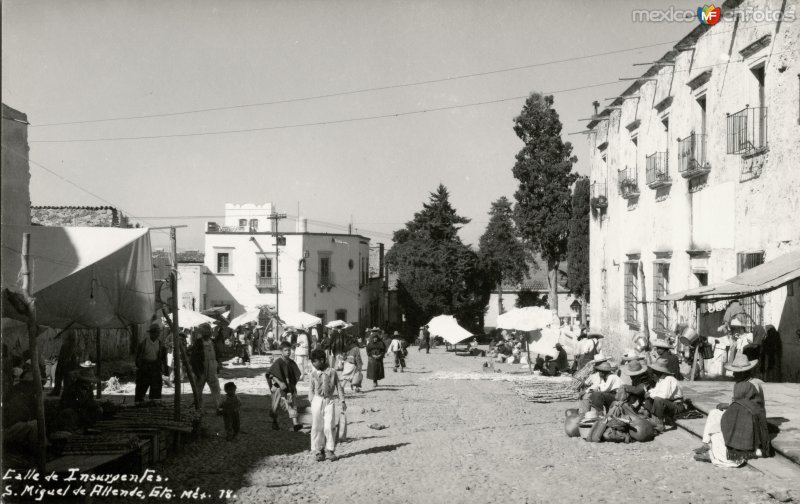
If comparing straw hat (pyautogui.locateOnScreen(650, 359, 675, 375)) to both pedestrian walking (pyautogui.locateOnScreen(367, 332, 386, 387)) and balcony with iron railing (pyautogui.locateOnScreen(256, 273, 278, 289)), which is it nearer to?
pedestrian walking (pyautogui.locateOnScreen(367, 332, 386, 387))

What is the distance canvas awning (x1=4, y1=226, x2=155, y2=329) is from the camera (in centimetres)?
907

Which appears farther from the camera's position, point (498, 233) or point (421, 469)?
point (498, 233)

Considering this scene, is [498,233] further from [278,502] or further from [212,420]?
[278,502]

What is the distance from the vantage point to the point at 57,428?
9344 millimetres

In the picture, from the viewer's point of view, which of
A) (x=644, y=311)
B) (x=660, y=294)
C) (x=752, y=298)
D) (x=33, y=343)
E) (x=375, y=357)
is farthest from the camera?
(x=644, y=311)

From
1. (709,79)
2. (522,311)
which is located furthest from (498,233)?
(709,79)

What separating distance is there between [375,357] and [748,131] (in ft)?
32.8

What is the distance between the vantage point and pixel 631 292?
22641 millimetres

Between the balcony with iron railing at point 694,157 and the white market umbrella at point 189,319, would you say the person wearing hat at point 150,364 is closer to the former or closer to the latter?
the white market umbrella at point 189,319

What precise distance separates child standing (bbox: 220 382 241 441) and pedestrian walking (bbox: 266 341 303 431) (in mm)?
975

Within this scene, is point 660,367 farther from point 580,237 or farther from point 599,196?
point 580,237

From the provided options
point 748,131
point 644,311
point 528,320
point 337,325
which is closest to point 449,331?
point 337,325

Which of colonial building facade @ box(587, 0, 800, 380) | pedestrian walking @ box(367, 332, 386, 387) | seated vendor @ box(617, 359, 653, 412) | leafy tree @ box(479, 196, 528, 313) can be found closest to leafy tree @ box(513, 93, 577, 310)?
leafy tree @ box(479, 196, 528, 313)

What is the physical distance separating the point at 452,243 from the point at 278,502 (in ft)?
140
